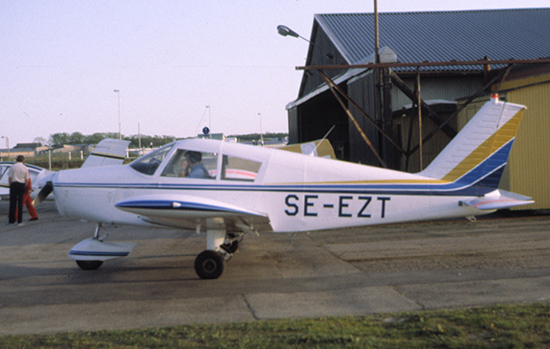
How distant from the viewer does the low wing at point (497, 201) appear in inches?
270

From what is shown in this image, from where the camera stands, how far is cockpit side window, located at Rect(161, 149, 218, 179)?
7.22 meters

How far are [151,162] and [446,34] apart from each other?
18.1 meters

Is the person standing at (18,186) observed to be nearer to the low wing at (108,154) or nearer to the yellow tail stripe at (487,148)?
the low wing at (108,154)

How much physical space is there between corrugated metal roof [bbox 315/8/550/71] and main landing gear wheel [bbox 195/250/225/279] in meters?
13.6

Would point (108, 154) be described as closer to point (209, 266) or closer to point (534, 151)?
point (209, 266)

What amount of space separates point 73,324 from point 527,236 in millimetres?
8497

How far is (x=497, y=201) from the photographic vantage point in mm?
7020

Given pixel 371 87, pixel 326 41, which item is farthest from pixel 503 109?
pixel 326 41

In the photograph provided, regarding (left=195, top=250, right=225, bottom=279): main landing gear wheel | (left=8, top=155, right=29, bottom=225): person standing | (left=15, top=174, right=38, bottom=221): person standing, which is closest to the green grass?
(left=195, top=250, right=225, bottom=279): main landing gear wheel

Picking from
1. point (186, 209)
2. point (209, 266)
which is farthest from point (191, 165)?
point (209, 266)

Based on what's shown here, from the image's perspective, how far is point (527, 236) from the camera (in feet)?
31.8

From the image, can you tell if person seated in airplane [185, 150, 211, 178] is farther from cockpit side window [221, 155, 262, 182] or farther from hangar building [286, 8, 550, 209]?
hangar building [286, 8, 550, 209]

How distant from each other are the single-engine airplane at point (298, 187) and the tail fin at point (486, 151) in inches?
0.6

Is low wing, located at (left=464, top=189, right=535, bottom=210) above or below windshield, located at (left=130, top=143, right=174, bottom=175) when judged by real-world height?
below
